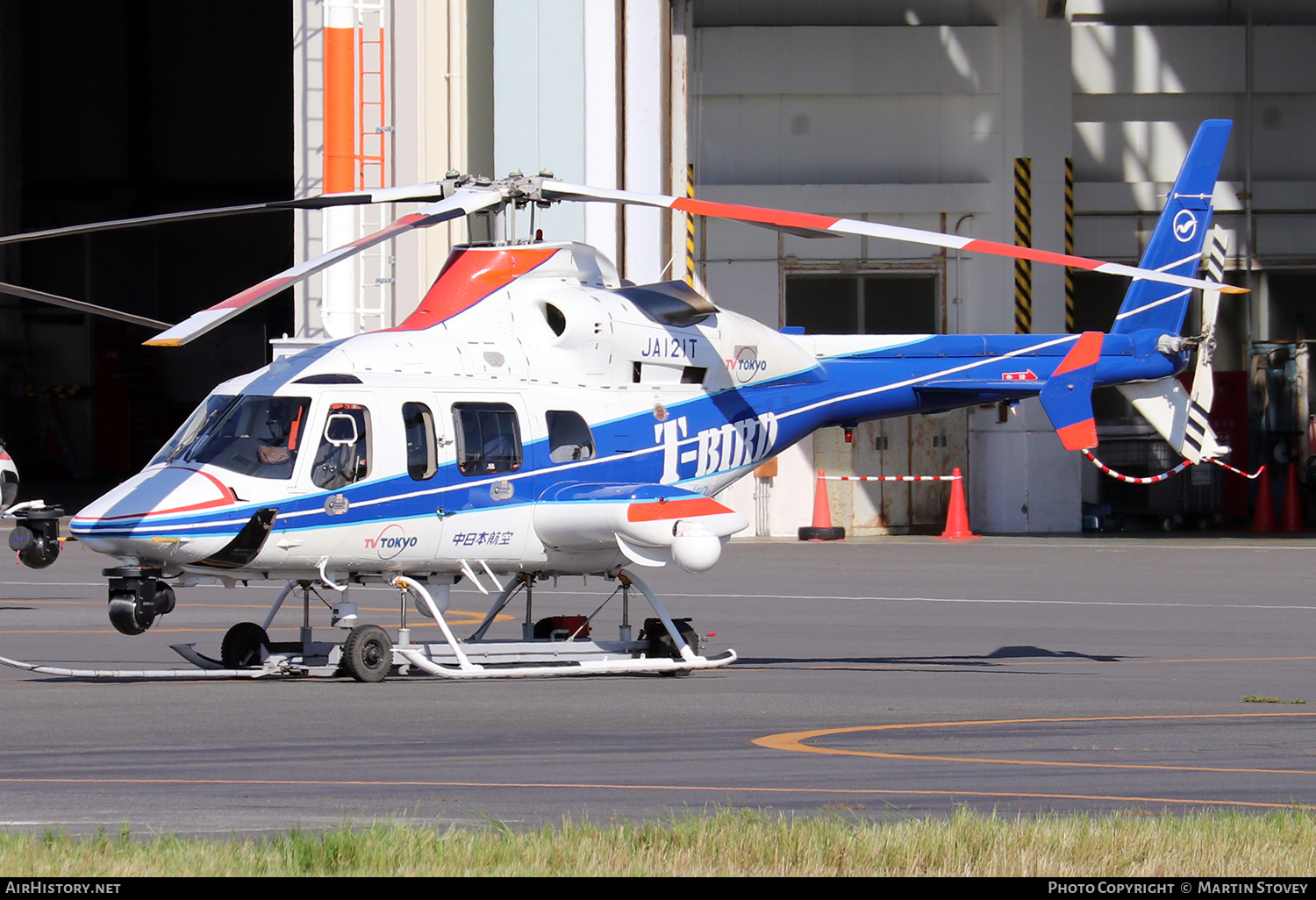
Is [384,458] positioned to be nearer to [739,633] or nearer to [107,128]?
[739,633]

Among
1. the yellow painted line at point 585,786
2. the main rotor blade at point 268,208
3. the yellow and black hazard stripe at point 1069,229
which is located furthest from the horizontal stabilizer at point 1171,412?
the yellow and black hazard stripe at point 1069,229

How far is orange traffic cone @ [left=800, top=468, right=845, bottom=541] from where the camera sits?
83.5 feet

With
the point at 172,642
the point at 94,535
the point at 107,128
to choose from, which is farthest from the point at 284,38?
the point at 94,535

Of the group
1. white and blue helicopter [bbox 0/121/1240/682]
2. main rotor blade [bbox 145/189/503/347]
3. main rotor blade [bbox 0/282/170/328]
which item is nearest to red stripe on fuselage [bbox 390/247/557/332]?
white and blue helicopter [bbox 0/121/1240/682]

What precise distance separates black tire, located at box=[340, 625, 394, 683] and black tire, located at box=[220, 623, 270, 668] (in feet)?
2.92

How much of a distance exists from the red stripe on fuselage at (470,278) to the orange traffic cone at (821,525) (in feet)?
45.2

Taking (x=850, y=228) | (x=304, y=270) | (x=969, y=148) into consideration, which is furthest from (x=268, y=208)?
(x=969, y=148)

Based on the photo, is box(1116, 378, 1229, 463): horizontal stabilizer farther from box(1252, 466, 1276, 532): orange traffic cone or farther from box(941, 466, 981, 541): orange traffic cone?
box(1252, 466, 1276, 532): orange traffic cone

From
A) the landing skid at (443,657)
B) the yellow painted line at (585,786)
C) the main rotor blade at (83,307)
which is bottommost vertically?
the yellow painted line at (585,786)

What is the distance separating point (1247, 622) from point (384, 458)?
29.9ft

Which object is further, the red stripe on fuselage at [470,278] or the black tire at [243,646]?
the red stripe on fuselage at [470,278]

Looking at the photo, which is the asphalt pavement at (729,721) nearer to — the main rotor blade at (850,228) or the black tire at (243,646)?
the black tire at (243,646)

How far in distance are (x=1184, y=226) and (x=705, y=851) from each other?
11294 mm

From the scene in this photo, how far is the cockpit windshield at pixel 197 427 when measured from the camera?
35.6ft
